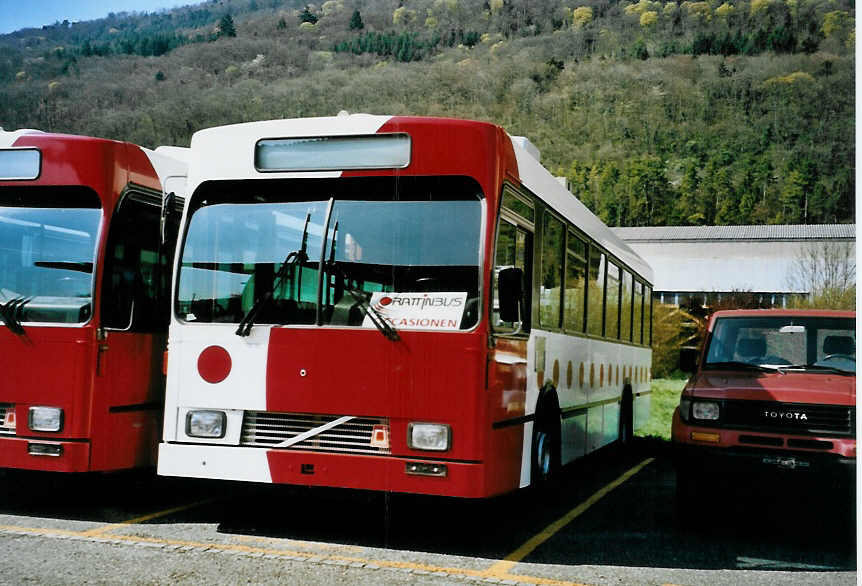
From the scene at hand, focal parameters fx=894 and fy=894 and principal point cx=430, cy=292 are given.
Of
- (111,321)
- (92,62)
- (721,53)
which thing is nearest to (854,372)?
(721,53)

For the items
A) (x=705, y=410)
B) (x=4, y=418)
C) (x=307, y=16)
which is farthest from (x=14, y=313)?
(x=307, y=16)

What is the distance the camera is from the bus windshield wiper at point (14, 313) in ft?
22.5

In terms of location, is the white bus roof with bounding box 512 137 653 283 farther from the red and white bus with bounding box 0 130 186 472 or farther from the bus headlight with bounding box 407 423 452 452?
the red and white bus with bounding box 0 130 186 472

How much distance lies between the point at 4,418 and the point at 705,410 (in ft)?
17.8

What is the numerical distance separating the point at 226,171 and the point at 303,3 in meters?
6.56

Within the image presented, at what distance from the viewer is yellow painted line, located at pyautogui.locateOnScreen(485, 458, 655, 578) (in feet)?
18.5

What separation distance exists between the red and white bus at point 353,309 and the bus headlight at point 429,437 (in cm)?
1

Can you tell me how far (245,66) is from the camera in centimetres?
1209

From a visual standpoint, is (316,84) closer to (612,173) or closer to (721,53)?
(612,173)

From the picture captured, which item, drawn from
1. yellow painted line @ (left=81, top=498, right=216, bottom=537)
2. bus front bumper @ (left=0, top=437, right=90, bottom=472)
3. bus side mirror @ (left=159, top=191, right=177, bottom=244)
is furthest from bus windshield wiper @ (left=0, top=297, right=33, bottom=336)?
yellow painted line @ (left=81, top=498, right=216, bottom=537)

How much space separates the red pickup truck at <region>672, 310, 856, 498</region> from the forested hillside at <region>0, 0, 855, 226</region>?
110cm

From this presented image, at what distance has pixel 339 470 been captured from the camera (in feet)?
19.3

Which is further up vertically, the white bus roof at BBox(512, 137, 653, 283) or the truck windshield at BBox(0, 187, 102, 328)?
the white bus roof at BBox(512, 137, 653, 283)

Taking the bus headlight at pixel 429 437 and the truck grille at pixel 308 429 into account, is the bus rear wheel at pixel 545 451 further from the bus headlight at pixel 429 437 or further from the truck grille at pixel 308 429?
the truck grille at pixel 308 429
